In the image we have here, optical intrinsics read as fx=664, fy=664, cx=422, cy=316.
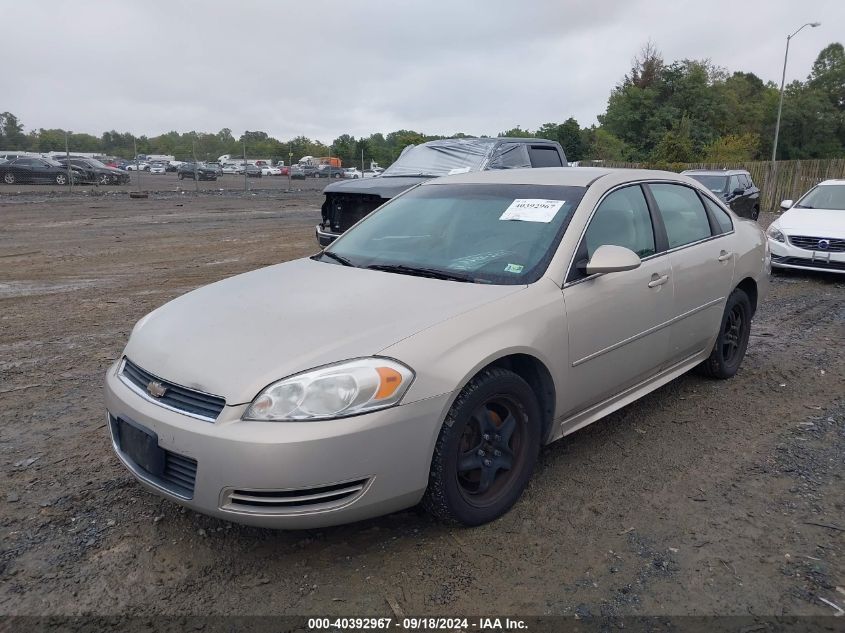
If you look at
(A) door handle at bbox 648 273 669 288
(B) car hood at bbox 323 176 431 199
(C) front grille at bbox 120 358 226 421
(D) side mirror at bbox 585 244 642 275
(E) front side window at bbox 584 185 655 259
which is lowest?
(C) front grille at bbox 120 358 226 421

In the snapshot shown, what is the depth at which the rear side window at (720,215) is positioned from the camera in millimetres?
4836

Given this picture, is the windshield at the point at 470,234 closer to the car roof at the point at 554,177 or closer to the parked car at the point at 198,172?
the car roof at the point at 554,177

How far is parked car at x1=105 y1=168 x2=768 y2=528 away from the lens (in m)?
2.53

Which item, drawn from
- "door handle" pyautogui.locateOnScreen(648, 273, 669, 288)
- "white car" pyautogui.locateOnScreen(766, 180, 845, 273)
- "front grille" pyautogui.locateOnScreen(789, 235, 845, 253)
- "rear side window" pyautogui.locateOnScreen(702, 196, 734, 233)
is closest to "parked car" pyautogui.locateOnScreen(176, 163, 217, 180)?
"white car" pyautogui.locateOnScreen(766, 180, 845, 273)

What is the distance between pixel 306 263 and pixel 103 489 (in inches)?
64.6

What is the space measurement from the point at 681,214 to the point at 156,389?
349 cm

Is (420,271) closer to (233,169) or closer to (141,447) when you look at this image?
(141,447)

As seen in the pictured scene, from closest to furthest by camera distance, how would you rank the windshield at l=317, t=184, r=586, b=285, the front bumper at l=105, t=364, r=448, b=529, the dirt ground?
the front bumper at l=105, t=364, r=448, b=529
the dirt ground
the windshield at l=317, t=184, r=586, b=285

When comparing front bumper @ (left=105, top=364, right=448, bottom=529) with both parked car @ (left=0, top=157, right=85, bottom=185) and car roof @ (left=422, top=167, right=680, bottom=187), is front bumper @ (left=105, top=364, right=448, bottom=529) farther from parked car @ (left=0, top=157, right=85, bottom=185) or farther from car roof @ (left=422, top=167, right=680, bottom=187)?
parked car @ (left=0, top=157, right=85, bottom=185)

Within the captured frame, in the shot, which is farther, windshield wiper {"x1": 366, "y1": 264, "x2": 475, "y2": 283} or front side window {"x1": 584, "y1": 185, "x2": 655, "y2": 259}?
front side window {"x1": 584, "y1": 185, "x2": 655, "y2": 259}

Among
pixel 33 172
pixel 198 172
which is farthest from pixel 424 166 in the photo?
pixel 198 172

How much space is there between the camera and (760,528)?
3.02 metres

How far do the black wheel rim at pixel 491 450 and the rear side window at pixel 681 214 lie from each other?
6.04 ft

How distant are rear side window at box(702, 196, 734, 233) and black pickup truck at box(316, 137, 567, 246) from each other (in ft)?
11.2
